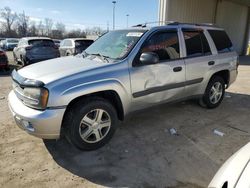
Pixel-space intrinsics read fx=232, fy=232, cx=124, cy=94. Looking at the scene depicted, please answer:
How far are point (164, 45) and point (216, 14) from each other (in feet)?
53.5

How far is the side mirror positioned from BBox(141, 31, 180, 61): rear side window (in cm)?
16

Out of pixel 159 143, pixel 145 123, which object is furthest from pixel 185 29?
pixel 159 143

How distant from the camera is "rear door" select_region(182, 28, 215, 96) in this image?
448 cm

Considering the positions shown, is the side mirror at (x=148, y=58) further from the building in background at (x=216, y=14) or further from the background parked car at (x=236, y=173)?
the building in background at (x=216, y=14)

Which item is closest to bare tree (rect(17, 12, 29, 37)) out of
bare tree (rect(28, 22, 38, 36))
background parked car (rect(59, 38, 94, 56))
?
bare tree (rect(28, 22, 38, 36))

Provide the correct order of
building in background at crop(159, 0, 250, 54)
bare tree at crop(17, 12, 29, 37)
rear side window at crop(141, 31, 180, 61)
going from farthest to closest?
bare tree at crop(17, 12, 29, 37), building in background at crop(159, 0, 250, 54), rear side window at crop(141, 31, 180, 61)

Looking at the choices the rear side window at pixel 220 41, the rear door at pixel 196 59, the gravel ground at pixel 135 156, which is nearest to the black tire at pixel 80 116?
the gravel ground at pixel 135 156

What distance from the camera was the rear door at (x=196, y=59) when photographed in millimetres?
4477

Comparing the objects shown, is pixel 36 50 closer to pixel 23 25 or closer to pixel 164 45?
pixel 164 45

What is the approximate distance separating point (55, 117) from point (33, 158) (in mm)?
839

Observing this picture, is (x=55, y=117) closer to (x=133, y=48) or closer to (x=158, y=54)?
(x=133, y=48)

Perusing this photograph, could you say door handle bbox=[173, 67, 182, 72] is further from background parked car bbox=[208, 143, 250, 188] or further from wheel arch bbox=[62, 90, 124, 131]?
background parked car bbox=[208, 143, 250, 188]

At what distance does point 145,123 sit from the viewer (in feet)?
14.9

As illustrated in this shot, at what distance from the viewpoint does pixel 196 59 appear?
15.0ft
